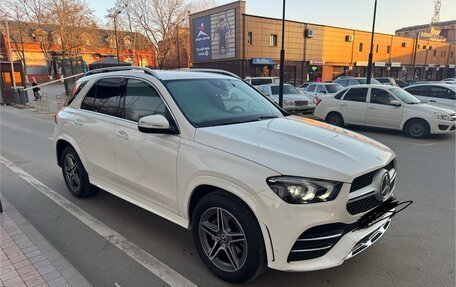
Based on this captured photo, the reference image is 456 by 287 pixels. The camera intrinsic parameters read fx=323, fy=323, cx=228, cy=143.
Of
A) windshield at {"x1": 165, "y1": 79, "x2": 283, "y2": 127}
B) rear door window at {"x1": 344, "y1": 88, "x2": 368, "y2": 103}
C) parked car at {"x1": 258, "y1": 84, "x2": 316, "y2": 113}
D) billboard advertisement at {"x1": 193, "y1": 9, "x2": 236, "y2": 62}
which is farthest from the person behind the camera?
billboard advertisement at {"x1": 193, "y1": 9, "x2": 236, "y2": 62}

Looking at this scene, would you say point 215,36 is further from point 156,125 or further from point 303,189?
point 303,189

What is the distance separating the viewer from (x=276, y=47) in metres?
35.3

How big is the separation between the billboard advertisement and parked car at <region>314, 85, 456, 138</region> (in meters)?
22.1

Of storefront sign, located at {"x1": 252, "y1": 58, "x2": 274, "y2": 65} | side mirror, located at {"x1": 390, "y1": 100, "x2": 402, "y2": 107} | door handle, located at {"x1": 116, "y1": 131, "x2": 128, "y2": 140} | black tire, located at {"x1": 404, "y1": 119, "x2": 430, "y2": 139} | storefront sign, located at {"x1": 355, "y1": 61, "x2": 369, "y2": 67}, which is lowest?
black tire, located at {"x1": 404, "y1": 119, "x2": 430, "y2": 139}

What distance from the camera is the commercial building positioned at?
105 feet

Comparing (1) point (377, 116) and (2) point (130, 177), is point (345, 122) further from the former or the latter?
(2) point (130, 177)

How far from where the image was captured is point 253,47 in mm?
32875

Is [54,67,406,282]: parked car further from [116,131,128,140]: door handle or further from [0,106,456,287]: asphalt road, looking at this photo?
[0,106,456,287]: asphalt road

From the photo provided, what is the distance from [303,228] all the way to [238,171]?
647mm

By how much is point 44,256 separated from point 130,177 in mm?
1143

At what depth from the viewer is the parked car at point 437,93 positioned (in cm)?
1218

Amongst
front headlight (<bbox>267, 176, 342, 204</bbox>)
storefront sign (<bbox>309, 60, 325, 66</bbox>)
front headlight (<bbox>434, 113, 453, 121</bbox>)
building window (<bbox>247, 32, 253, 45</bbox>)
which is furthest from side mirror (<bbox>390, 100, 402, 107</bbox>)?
storefront sign (<bbox>309, 60, 325, 66</bbox>)

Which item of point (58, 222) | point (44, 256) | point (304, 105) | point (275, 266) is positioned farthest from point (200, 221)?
point (304, 105)

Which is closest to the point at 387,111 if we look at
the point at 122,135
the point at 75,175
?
the point at 122,135
